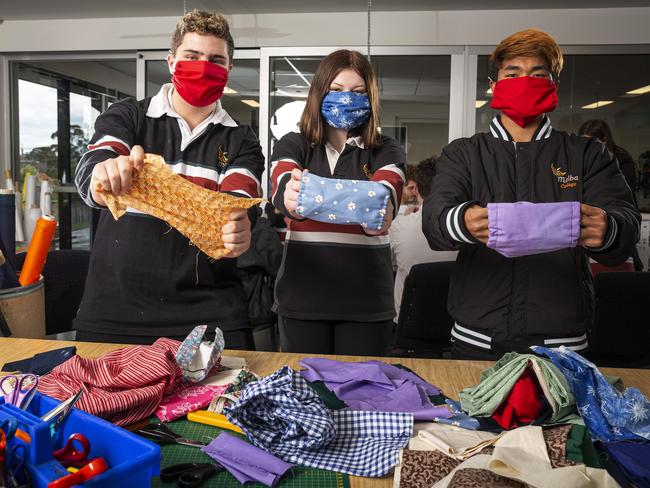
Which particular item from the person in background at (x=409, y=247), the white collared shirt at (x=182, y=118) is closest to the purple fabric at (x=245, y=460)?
the white collared shirt at (x=182, y=118)

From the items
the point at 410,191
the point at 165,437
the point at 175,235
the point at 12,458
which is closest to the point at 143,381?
the point at 165,437

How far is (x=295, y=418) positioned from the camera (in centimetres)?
102

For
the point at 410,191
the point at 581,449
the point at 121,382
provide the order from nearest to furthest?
the point at 581,449 < the point at 121,382 < the point at 410,191

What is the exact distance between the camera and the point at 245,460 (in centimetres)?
98

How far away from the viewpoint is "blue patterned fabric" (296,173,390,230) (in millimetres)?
1498

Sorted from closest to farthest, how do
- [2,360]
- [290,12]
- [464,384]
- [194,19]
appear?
1. [464,384]
2. [2,360]
3. [194,19]
4. [290,12]

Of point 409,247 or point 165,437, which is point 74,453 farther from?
point 409,247

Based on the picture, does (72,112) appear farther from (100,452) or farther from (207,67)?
(100,452)

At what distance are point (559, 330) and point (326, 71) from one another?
1.04m

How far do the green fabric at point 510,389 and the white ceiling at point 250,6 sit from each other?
162 inches

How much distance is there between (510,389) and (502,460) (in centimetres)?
26

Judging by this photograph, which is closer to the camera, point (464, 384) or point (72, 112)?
point (464, 384)

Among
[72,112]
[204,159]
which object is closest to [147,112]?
[204,159]

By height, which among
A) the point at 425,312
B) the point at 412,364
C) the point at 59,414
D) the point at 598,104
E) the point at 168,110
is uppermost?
the point at 598,104
